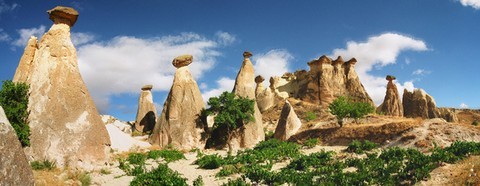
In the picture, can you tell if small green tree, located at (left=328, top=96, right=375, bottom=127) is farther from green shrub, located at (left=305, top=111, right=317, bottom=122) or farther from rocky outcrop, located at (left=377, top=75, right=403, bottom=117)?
rocky outcrop, located at (left=377, top=75, right=403, bottom=117)

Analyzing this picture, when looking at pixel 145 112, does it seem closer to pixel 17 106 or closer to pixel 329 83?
pixel 17 106

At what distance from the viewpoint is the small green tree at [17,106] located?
13.1m

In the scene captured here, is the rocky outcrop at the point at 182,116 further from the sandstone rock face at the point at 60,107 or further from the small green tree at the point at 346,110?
the small green tree at the point at 346,110

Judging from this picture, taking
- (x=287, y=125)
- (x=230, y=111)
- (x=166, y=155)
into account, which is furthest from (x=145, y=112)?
(x=166, y=155)

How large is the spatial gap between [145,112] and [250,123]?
12.1 meters

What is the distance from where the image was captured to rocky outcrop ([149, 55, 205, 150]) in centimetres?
2286

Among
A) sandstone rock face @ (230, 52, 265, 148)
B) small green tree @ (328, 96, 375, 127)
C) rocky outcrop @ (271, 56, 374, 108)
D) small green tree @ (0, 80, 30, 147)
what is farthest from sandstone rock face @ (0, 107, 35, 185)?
rocky outcrop @ (271, 56, 374, 108)

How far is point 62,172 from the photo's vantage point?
12828 millimetres

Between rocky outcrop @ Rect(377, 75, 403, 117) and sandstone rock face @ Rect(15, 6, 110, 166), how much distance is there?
3447cm

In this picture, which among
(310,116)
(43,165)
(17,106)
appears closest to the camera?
(43,165)

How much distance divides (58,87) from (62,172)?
3699 millimetres

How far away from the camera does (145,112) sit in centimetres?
3294

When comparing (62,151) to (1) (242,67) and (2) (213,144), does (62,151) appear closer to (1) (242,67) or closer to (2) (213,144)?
(2) (213,144)

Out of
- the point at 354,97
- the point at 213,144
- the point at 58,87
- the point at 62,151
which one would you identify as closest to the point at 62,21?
the point at 58,87
